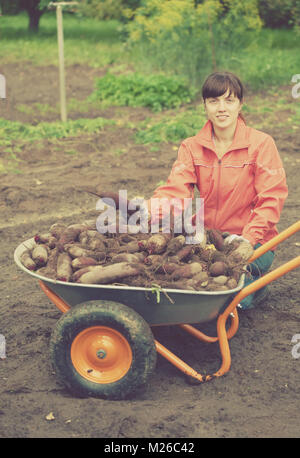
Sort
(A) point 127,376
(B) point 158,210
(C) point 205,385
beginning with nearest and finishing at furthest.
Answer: (A) point 127,376
(C) point 205,385
(B) point 158,210

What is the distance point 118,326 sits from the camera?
2.98 m

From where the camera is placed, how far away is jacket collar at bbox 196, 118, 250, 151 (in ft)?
12.1

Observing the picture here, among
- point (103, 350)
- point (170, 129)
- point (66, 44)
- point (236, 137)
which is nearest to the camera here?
point (103, 350)

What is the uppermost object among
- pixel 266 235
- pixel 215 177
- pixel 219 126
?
pixel 219 126

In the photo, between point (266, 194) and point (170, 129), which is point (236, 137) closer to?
point (266, 194)

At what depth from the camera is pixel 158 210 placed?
3.58 meters

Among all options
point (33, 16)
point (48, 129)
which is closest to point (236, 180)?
point (48, 129)

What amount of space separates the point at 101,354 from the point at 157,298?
1.46 feet

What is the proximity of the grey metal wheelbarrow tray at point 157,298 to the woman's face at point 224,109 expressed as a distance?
1013 millimetres

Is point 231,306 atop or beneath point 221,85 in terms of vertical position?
beneath

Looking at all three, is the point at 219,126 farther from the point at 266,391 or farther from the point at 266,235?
the point at 266,391
